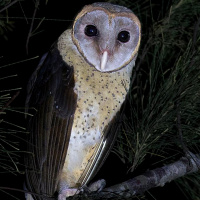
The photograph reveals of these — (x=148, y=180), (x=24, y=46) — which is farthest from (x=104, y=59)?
(x=24, y=46)

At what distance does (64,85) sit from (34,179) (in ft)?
1.65

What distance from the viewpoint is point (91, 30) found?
165 centimetres

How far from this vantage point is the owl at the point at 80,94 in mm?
1648

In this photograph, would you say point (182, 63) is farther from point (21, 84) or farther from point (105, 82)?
point (21, 84)

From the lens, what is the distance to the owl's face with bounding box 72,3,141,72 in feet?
5.36

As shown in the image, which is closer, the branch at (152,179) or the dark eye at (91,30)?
the branch at (152,179)

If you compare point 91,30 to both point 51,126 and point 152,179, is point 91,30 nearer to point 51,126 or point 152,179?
point 51,126

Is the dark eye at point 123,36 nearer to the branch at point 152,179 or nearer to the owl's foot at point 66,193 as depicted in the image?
the branch at point 152,179

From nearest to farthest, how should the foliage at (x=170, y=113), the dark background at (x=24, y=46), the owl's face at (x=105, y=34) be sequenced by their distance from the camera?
the foliage at (x=170, y=113) → the owl's face at (x=105, y=34) → the dark background at (x=24, y=46)

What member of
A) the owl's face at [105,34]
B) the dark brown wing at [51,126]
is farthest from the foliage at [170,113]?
the dark brown wing at [51,126]

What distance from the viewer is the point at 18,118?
7.23ft

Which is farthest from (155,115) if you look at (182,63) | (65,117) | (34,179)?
(34,179)

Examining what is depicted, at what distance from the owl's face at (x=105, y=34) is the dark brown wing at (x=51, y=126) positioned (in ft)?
0.47

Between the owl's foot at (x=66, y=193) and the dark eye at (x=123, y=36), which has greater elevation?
the dark eye at (x=123, y=36)
